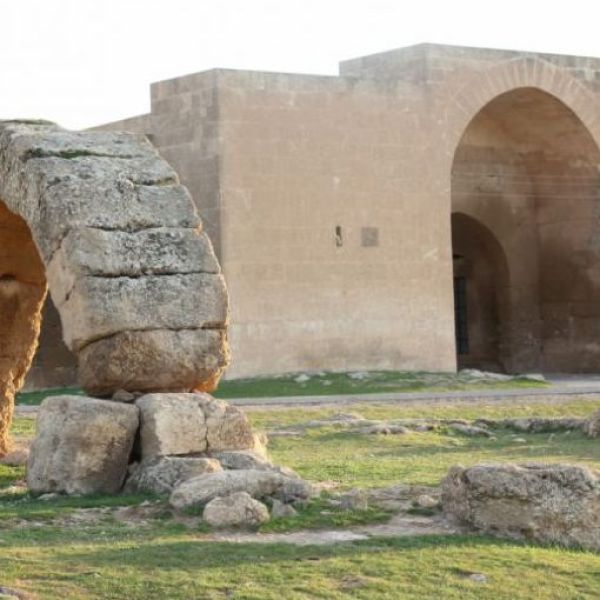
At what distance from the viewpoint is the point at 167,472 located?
7805mm

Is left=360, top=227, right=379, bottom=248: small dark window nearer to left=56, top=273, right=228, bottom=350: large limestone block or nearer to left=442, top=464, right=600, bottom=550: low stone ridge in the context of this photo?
left=56, top=273, right=228, bottom=350: large limestone block

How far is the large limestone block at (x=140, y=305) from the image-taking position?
8.13 meters

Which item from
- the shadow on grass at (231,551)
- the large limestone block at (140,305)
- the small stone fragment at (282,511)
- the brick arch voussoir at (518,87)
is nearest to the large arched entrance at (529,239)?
the brick arch voussoir at (518,87)

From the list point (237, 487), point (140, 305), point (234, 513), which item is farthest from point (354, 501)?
point (140, 305)

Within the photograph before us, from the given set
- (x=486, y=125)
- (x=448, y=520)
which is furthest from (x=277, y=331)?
(x=448, y=520)

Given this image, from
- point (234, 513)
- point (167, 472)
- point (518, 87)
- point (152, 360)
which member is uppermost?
point (518, 87)

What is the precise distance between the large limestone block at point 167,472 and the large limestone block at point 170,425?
0.09m

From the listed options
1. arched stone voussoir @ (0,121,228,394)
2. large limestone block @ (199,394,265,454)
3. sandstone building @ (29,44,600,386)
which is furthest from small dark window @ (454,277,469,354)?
large limestone block @ (199,394,265,454)

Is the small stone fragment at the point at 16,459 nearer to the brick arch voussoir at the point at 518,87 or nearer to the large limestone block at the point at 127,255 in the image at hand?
the large limestone block at the point at 127,255

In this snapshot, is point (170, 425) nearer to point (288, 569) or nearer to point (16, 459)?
point (288, 569)

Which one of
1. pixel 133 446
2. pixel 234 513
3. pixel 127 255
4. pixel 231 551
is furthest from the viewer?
pixel 127 255

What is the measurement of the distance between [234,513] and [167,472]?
37.8 inches

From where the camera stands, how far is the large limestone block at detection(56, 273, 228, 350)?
8133 millimetres

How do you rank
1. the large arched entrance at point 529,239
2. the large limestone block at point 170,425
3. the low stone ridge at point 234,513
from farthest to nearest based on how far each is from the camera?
the large arched entrance at point 529,239 → the large limestone block at point 170,425 → the low stone ridge at point 234,513
